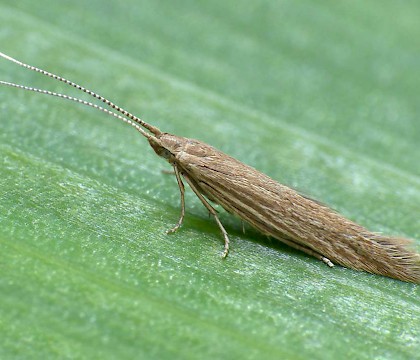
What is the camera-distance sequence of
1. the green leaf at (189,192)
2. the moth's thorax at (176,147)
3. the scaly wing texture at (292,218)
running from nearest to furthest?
the green leaf at (189,192) < the scaly wing texture at (292,218) < the moth's thorax at (176,147)

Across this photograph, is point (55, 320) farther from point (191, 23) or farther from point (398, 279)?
point (191, 23)

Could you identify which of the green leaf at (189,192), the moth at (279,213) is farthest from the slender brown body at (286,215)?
the green leaf at (189,192)

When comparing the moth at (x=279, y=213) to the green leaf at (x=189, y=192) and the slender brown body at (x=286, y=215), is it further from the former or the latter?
the green leaf at (x=189, y=192)

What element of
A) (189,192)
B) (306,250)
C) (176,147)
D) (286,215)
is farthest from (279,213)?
(189,192)

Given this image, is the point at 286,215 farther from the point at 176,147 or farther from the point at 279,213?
the point at 176,147

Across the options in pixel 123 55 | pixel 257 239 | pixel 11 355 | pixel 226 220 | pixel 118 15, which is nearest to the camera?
pixel 11 355

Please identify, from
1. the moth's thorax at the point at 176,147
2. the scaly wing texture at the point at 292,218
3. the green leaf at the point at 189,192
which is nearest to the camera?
the green leaf at the point at 189,192

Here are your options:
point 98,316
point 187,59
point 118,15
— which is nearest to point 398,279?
point 98,316
